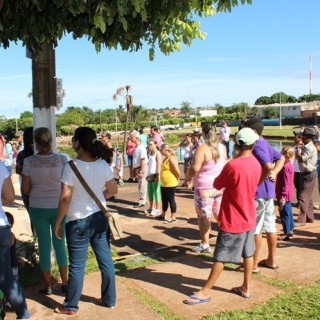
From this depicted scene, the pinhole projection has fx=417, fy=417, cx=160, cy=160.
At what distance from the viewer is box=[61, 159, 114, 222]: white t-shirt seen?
12.0 feet

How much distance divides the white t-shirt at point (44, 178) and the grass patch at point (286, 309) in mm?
1851

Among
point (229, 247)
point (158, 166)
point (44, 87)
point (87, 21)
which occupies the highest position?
point (87, 21)

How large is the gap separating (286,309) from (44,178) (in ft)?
8.55

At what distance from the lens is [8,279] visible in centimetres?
337

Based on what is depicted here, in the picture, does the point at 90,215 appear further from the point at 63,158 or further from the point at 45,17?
the point at 45,17

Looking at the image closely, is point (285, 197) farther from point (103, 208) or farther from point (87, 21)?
point (87, 21)

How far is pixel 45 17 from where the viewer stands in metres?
3.86

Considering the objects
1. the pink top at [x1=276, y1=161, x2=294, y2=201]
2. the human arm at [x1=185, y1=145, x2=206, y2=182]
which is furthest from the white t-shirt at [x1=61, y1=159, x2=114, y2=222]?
the pink top at [x1=276, y1=161, x2=294, y2=201]

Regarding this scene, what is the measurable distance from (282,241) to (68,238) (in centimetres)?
343

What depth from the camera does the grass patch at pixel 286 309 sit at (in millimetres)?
3674

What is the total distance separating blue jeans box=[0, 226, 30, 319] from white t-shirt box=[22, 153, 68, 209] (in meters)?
0.82

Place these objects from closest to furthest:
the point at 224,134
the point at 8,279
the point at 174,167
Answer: the point at 8,279, the point at 174,167, the point at 224,134

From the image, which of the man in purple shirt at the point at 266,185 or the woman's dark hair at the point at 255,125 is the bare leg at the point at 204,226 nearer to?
the man in purple shirt at the point at 266,185

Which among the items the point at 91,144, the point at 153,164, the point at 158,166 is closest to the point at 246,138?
the point at 91,144
